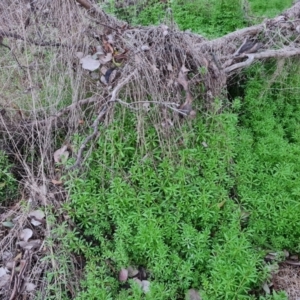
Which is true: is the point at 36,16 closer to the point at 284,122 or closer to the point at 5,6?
the point at 5,6

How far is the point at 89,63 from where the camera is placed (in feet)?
7.08

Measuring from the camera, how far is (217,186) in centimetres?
195

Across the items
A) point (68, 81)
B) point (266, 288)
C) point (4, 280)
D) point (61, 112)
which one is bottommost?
point (4, 280)

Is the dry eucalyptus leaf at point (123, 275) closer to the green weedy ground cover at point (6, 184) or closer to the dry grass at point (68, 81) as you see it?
the dry grass at point (68, 81)

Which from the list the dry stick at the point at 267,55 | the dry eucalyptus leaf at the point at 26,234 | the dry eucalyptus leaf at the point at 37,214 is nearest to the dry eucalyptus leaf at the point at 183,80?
the dry stick at the point at 267,55

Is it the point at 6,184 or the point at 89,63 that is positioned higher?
the point at 89,63

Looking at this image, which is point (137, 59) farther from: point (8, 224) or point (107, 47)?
point (8, 224)

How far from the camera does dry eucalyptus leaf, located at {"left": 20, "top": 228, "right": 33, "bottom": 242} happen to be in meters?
1.88

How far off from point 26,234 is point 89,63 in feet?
3.38

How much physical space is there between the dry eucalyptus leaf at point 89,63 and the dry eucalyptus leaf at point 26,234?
38.3 inches

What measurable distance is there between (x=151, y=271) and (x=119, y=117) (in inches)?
34.0

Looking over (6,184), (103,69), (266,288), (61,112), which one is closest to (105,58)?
(103,69)

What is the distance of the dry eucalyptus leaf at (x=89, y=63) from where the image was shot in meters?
2.14

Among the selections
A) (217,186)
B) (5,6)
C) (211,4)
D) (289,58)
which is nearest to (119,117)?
(217,186)
